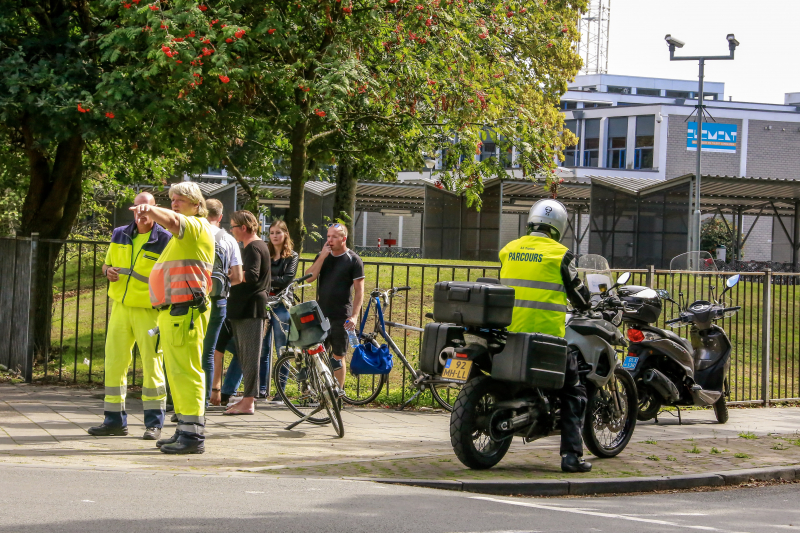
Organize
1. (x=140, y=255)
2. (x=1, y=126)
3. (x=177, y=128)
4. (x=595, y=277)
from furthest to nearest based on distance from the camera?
(x=1, y=126) < (x=177, y=128) < (x=595, y=277) < (x=140, y=255)

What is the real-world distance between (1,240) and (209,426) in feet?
14.7

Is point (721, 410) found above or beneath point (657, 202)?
beneath

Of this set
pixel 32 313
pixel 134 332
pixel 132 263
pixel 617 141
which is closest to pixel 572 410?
pixel 134 332

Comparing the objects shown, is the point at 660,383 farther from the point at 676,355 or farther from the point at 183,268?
the point at 183,268

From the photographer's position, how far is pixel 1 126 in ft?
36.5

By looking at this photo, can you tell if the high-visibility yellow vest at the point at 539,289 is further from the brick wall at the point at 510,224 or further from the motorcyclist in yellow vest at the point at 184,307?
the brick wall at the point at 510,224

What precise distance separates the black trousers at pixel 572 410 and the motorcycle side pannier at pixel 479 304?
678 millimetres

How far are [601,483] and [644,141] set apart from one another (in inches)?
2291

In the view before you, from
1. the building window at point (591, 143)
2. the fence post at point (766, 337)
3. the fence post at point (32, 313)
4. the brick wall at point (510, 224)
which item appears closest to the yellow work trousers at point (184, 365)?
the fence post at point (32, 313)

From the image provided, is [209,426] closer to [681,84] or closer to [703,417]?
[703,417]

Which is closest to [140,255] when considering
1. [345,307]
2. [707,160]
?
[345,307]

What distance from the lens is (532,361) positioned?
6.70 meters

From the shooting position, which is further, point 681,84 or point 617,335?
point 681,84

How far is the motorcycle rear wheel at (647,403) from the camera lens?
9.57 m
